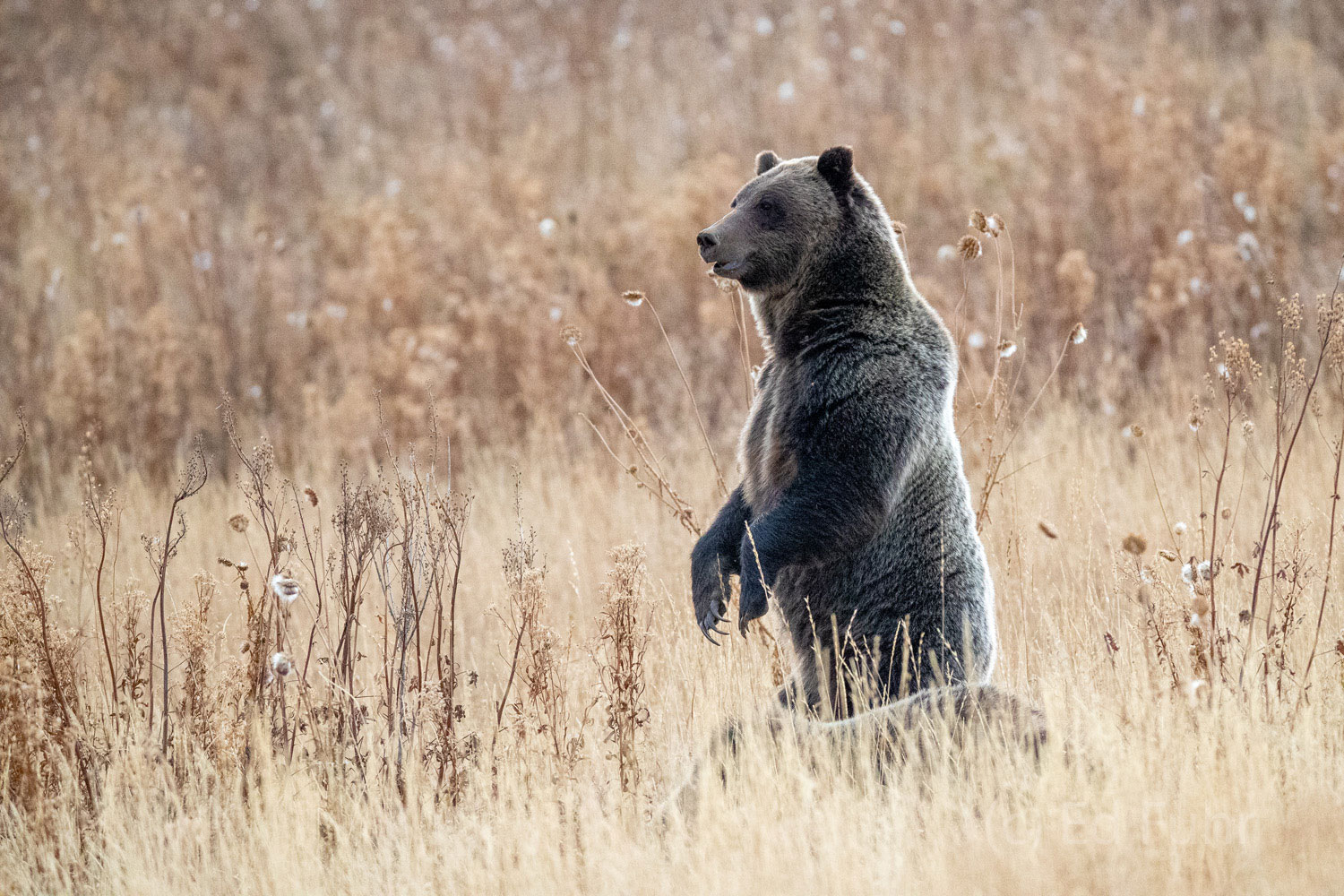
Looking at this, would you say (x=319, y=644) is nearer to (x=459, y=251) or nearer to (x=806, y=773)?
(x=806, y=773)

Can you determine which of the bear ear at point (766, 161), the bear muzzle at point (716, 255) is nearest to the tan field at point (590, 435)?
the bear muzzle at point (716, 255)

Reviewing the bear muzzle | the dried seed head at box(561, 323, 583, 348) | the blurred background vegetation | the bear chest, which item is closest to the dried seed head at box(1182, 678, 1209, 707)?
the bear chest

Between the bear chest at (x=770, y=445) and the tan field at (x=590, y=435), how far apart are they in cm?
46

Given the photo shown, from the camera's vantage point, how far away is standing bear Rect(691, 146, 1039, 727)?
3.57 metres

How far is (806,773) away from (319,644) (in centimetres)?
285

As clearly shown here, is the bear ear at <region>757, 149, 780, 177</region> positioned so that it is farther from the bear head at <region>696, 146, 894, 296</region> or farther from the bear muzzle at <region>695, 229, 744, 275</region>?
the bear muzzle at <region>695, 229, 744, 275</region>

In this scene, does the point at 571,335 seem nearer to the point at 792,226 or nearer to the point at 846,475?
the point at 792,226

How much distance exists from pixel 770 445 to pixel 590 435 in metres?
4.37

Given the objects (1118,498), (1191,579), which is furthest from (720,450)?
(1191,579)

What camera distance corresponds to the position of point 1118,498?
241 inches

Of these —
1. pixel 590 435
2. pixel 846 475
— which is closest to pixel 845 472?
pixel 846 475

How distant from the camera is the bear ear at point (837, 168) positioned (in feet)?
13.1

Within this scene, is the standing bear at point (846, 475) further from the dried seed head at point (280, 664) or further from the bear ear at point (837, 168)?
the dried seed head at point (280, 664)

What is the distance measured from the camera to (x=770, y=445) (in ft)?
12.6
